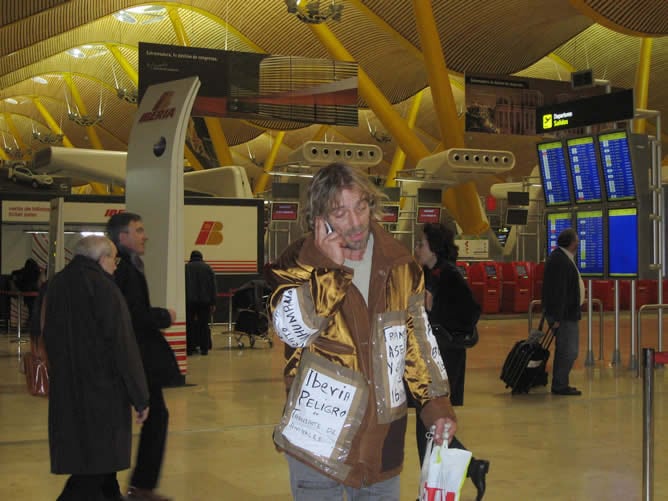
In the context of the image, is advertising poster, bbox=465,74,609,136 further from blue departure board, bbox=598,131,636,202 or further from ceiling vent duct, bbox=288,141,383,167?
blue departure board, bbox=598,131,636,202

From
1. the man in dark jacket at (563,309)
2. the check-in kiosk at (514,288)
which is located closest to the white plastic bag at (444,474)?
the man in dark jacket at (563,309)

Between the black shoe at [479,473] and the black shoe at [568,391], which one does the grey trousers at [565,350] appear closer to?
the black shoe at [568,391]

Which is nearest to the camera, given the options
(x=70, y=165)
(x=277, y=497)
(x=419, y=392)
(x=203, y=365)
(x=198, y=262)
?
(x=419, y=392)

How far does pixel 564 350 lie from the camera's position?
9562mm

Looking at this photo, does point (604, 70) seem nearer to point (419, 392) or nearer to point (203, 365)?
point (203, 365)

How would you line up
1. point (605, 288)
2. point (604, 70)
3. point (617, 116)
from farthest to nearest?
point (604, 70), point (605, 288), point (617, 116)

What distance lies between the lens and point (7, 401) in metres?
9.59

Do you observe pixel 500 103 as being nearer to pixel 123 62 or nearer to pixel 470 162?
pixel 470 162

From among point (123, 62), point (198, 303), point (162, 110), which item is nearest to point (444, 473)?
point (162, 110)

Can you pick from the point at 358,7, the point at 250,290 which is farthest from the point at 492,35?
the point at 250,290

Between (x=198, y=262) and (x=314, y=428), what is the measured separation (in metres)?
12.3

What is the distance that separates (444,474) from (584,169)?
9558mm

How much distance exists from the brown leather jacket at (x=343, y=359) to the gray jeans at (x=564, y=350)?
7.08 metres

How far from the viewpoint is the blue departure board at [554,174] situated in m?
12.1
